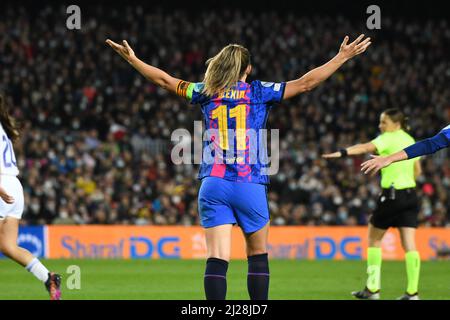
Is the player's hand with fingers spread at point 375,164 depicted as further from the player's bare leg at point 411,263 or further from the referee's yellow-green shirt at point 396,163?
the player's bare leg at point 411,263

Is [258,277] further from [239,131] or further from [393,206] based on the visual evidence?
[393,206]

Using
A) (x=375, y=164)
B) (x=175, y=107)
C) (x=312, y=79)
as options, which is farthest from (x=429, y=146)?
(x=175, y=107)

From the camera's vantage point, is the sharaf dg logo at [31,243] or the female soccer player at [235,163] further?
the sharaf dg logo at [31,243]

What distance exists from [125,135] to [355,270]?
34.0 feet

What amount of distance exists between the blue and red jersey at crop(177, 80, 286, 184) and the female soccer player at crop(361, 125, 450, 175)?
82 centimetres

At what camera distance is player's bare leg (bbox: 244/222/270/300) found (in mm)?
6703

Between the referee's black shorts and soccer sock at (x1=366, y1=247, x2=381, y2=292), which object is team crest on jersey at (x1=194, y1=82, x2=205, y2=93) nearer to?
the referee's black shorts

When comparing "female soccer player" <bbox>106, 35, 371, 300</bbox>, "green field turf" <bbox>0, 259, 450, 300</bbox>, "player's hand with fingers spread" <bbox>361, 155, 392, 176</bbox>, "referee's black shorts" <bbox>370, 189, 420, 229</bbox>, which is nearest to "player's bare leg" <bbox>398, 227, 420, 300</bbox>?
"referee's black shorts" <bbox>370, 189, 420, 229</bbox>

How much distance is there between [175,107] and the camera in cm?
2620

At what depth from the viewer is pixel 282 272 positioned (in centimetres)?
1521

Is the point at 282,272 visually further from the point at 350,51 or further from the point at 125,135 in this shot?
the point at 125,135

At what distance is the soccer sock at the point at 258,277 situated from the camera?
22.0 feet

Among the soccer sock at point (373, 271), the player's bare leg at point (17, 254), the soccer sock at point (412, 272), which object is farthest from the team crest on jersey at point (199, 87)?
the soccer sock at point (412, 272)

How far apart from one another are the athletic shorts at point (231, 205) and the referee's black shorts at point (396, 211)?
4.13 metres
